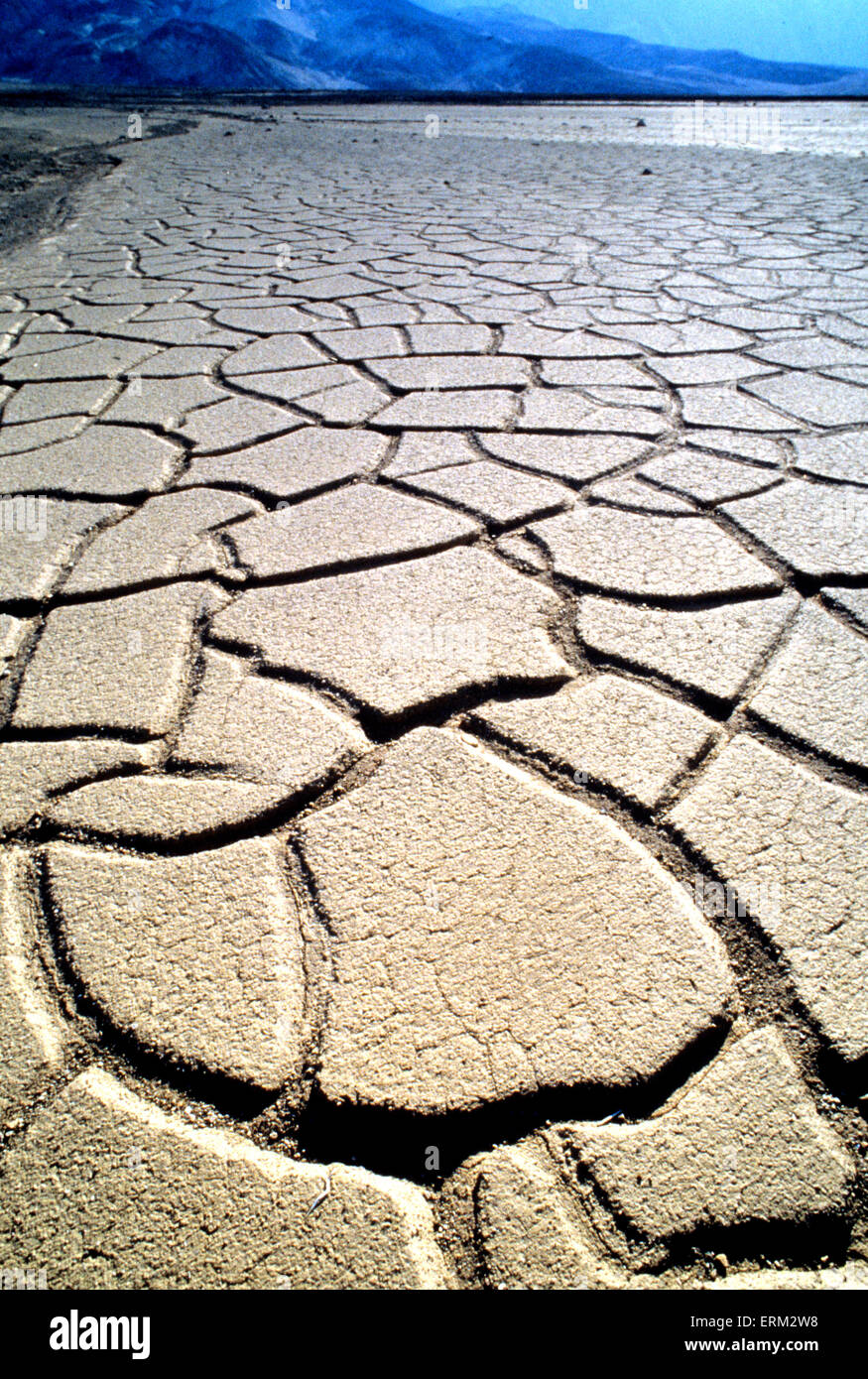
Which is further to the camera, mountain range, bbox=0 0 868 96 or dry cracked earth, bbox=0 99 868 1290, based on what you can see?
mountain range, bbox=0 0 868 96

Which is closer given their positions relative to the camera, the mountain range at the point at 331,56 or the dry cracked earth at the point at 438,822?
the dry cracked earth at the point at 438,822

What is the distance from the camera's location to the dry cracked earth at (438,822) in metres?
0.76

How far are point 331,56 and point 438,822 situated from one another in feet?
239

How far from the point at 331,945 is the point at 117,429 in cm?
182

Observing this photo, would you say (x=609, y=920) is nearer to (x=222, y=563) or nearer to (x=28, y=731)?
(x=28, y=731)

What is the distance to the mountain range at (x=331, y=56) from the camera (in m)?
41.0

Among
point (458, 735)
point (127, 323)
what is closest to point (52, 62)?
point (127, 323)

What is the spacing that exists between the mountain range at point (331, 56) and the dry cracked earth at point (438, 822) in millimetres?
31516

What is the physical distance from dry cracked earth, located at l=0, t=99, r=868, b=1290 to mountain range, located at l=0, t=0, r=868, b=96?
31516 millimetres

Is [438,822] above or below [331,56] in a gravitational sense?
below

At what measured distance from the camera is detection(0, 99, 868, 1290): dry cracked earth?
0.76 meters

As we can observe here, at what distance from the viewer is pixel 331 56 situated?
57.5m

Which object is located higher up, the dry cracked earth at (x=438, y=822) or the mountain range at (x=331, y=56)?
the mountain range at (x=331, y=56)

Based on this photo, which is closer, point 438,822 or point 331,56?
point 438,822
